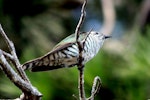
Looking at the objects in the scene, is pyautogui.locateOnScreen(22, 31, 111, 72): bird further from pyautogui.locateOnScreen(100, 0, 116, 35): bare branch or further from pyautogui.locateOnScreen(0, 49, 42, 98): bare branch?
pyautogui.locateOnScreen(100, 0, 116, 35): bare branch

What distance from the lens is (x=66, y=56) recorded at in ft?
3.41

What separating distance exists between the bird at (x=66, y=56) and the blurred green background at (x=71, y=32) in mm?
430

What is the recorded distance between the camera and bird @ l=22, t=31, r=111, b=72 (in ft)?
3.35

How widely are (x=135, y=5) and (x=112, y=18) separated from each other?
1.04 m

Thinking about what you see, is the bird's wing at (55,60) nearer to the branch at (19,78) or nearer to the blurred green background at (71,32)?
the branch at (19,78)

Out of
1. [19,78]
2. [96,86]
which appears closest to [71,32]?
[96,86]

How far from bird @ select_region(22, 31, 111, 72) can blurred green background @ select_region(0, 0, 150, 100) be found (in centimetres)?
43

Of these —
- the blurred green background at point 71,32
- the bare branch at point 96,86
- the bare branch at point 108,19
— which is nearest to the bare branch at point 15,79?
the bare branch at point 96,86

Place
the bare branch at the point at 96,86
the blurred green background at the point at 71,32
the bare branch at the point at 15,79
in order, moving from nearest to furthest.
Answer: the bare branch at the point at 15,79
the bare branch at the point at 96,86
the blurred green background at the point at 71,32

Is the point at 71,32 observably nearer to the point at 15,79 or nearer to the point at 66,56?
the point at 66,56

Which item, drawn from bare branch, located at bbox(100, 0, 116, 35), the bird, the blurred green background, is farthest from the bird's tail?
bare branch, located at bbox(100, 0, 116, 35)

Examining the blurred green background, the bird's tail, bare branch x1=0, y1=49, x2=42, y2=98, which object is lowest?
bare branch x1=0, y1=49, x2=42, y2=98

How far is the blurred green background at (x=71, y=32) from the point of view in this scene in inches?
99.9

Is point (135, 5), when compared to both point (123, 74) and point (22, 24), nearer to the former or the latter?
point (22, 24)
